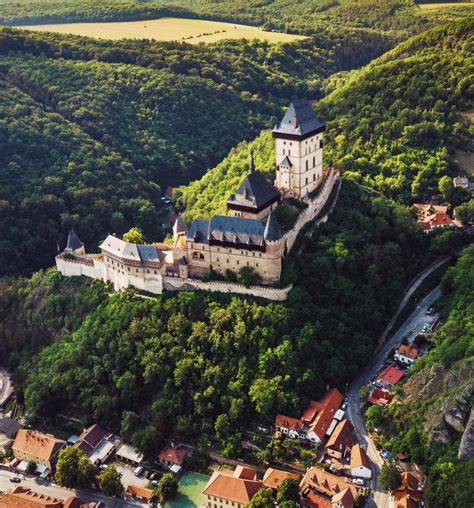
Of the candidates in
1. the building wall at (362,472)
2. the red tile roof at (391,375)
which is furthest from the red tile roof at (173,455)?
the red tile roof at (391,375)

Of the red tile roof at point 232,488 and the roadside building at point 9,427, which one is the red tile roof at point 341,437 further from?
the roadside building at point 9,427

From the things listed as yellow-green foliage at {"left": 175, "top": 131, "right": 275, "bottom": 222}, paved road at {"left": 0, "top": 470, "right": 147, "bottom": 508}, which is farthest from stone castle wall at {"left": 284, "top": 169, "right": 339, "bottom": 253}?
paved road at {"left": 0, "top": 470, "right": 147, "bottom": 508}

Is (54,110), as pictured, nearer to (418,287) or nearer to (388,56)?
(388,56)

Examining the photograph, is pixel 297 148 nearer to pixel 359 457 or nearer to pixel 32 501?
pixel 359 457

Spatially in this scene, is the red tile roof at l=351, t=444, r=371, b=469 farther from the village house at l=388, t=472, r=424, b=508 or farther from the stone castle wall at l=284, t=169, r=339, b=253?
the stone castle wall at l=284, t=169, r=339, b=253

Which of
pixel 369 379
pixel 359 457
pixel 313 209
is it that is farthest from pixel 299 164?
pixel 359 457

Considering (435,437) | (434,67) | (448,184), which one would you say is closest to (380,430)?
(435,437)

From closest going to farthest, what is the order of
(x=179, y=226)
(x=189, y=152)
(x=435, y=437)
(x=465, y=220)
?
1. (x=435, y=437)
2. (x=179, y=226)
3. (x=465, y=220)
4. (x=189, y=152)
